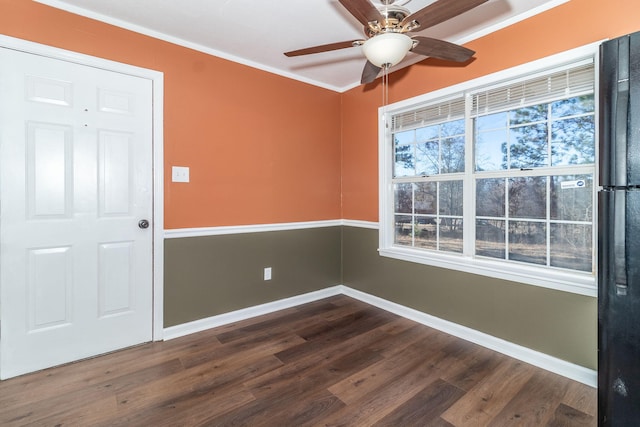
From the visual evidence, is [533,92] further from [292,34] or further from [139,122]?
[139,122]

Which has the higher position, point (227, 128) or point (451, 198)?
point (227, 128)

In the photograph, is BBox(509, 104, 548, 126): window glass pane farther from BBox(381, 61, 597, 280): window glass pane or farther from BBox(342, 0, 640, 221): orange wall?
BBox(342, 0, 640, 221): orange wall

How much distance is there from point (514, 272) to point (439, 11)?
182cm

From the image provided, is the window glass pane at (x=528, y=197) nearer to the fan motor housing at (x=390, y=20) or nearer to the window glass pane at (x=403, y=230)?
the window glass pane at (x=403, y=230)

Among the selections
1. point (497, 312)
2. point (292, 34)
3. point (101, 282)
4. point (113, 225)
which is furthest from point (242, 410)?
point (292, 34)

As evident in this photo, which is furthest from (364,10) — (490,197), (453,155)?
(490,197)

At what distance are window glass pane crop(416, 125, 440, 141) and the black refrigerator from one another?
1.54 metres

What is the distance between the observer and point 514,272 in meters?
2.23

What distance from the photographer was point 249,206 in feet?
9.70

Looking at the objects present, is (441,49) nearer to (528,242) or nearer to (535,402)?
(528,242)

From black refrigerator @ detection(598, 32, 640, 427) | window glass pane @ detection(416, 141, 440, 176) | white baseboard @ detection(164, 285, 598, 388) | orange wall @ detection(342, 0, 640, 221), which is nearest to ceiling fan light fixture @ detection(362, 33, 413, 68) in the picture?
black refrigerator @ detection(598, 32, 640, 427)

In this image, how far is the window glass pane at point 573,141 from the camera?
1.95 m

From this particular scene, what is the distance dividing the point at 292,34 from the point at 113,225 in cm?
203

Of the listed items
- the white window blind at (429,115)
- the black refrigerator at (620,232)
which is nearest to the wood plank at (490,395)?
the black refrigerator at (620,232)
